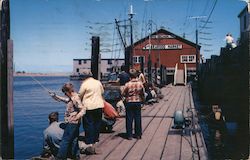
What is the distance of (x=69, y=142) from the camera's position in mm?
6582

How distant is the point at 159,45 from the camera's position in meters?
57.6

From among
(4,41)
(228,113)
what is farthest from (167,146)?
(228,113)

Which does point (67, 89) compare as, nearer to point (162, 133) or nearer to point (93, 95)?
point (93, 95)

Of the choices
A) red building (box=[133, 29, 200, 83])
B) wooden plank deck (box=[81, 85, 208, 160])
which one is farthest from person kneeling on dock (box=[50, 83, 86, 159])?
red building (box=[133, 29, 200, 83])

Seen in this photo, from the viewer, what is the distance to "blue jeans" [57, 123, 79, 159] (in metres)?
6.50

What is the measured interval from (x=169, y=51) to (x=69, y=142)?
52.8 metres

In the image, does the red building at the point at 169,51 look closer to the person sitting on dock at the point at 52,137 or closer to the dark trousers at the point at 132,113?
the dark trousers at the point at 132,113

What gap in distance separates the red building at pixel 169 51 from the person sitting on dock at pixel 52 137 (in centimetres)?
5062

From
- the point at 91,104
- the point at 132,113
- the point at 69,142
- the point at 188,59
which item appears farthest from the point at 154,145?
the point at 188,59

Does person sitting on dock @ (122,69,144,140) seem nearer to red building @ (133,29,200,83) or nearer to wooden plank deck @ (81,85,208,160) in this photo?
wooden plank deck @ (81,85,208,160)

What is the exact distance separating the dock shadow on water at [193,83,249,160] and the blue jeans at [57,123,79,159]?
6.74 metres

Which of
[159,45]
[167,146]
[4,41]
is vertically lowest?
[167,146]

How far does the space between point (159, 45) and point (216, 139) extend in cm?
4449

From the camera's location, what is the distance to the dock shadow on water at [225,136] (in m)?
12.3
